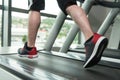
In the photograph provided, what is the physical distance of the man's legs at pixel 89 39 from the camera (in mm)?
1267

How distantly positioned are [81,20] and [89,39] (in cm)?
15

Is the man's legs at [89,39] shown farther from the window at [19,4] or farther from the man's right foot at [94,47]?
the window at [19,4]

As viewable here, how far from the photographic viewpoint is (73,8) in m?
1.42

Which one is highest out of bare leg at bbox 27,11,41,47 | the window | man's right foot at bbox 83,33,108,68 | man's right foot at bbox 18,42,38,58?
the window

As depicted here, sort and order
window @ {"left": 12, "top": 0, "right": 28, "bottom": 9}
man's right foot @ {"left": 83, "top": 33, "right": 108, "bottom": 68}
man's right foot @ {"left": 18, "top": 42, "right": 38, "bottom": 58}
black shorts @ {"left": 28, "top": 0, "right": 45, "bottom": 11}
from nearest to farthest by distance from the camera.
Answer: man's right foot @ {"left": 83, "top": 33, "right": 108, "bottom": 68}, black shorts @ {"left": 28, "top": 0, "right": 45, "bottom": 11}, man's right foot @ {"left": 18, "top": 42, "right": 38, "bottom": 58}, window @ {"left": 12, "top": 0, "right": 28, "bottom": 9}

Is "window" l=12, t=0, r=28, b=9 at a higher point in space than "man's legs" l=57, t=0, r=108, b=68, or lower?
higher

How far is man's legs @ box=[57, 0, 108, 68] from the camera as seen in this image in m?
1.27

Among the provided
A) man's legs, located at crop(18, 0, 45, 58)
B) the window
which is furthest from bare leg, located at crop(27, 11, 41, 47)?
the window

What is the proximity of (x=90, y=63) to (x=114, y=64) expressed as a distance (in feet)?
1.43

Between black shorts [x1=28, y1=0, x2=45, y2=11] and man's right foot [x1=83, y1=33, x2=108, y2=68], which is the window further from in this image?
man's right foot [x1=83, y1=33, x2=108, y2=68]

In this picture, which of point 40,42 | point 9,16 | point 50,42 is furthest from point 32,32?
point 40,42

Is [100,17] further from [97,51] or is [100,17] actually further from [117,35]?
[97,51]

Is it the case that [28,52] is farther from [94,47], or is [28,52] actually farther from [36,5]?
[94,47]

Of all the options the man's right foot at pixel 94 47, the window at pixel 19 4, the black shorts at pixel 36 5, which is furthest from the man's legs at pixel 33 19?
the window at pixel 19 4
